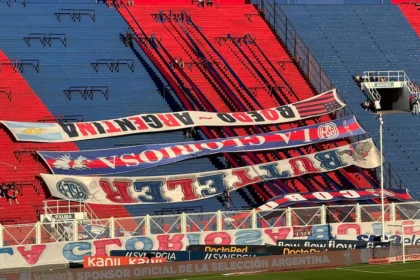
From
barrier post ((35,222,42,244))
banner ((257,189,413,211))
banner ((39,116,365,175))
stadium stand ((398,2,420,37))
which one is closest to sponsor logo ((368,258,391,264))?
banner ((257,189,413,211))

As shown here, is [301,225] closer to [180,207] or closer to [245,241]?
[245,241]

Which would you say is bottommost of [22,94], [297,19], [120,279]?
[120,279]

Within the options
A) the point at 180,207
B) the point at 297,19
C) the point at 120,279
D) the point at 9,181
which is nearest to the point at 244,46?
the point at 297,19

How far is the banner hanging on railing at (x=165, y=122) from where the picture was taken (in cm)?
4622

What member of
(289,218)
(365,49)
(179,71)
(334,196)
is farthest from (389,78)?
(289,218)

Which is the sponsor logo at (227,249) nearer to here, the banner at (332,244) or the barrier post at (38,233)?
the banner at (332,244)

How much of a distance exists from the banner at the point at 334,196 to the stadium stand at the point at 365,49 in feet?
10.5

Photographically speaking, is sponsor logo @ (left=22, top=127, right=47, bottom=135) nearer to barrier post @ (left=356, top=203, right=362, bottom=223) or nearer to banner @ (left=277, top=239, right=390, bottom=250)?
banner @ (left=277, top=239, right=390, bottom=250)

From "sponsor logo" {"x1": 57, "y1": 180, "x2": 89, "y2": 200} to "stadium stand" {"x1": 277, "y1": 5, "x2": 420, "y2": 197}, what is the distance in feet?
47.9

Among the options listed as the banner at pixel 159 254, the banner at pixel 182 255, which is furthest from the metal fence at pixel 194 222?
the banner at pixel 182 255

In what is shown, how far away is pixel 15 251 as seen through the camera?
1503 inches

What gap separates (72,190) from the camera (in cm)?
4434

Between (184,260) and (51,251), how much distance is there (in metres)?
5.03

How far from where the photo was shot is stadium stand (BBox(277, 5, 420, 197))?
52.2 metres
